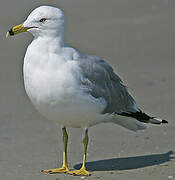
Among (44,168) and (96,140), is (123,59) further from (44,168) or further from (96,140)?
(44,168)

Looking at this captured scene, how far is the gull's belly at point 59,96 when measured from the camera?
6.05 m

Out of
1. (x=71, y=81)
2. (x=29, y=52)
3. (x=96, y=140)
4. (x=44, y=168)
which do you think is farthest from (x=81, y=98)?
(x=96, y=140)

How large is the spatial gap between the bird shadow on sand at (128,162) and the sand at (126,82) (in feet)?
0.04

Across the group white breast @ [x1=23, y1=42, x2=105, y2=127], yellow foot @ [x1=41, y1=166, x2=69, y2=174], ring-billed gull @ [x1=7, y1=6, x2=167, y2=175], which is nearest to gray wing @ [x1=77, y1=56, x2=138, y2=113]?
ring-billed gull @ [x1=7, y1=6, x2=167, y2=175]

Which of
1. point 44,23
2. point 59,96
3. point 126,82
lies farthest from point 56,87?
point 126,82

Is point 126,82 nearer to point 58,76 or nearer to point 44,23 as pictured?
point 44,23

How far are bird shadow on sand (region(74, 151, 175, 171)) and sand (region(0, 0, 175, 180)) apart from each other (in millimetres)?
13

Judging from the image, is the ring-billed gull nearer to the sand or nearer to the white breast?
the white breast

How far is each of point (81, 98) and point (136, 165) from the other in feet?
4.37

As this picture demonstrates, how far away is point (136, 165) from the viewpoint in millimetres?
6949

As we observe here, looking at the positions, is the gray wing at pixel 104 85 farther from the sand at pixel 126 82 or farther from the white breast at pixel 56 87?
the sand at pixel 126 82

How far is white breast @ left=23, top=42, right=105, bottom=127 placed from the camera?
605 cm

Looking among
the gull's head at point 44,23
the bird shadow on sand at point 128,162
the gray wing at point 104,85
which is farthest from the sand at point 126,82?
the gull's head at point 44,23

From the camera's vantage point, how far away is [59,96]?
6.07 meters
